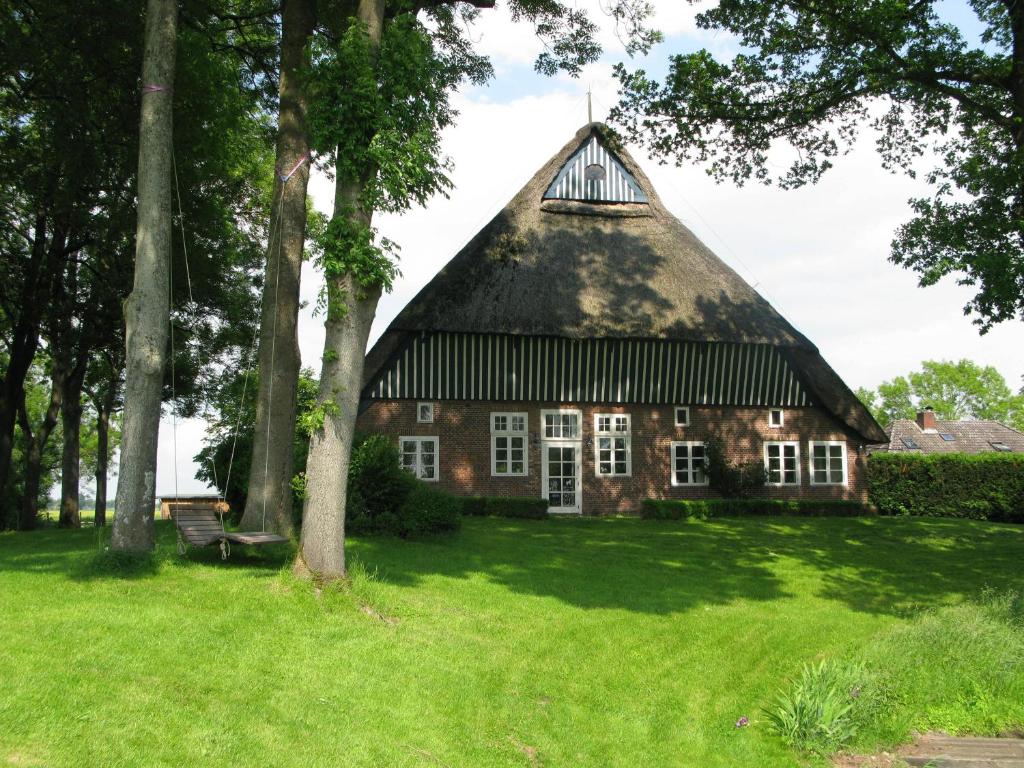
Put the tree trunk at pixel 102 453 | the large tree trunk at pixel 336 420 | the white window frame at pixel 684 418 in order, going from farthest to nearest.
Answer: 1. the tree trunk at pixel 102 453
2. the white window frame at pixel 684 418
3. the large tree trunk at pixel 336 420

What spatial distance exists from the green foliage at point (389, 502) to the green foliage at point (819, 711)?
27.9 ft

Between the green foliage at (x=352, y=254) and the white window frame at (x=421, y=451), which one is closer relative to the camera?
the green foliage at (x=352, y=254)

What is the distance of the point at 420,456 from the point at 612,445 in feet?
19.1

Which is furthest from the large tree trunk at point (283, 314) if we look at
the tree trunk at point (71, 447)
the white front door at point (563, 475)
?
the white front door at point (563, 475)

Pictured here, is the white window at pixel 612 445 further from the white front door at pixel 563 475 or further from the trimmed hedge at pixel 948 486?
the trimmed hedge at pixel 948 486

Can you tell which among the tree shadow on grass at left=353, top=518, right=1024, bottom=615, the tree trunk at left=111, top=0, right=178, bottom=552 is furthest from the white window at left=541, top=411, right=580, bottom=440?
the tree trunk at left=111, top=0, right=178, bottom=552

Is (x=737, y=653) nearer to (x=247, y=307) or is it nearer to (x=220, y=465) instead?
(x=220, y=465)

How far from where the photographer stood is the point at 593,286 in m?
24.9

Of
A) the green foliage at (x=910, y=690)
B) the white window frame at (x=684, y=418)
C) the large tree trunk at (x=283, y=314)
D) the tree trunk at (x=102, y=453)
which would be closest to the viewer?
the green foliage at (x=910, y=690)

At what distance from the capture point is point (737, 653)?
9586mm

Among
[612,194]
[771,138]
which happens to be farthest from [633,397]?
[771,138]

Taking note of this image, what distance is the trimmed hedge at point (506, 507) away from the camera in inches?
882

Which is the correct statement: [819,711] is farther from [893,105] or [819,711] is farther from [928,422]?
[928,422]

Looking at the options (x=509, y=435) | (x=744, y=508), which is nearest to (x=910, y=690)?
(x=744, y=508)
